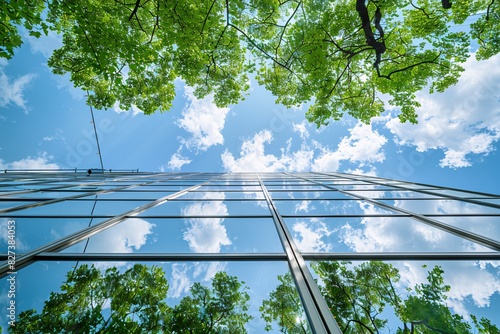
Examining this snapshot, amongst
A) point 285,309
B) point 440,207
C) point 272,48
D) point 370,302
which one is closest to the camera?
point 285,309

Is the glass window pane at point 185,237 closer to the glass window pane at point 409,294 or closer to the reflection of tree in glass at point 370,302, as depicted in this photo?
the reflection of tree in glass at point 370,302

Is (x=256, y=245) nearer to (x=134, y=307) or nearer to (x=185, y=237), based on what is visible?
(x=185, y=237)

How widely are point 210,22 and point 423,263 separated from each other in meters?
8.95

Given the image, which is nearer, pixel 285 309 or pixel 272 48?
pixel 285 309

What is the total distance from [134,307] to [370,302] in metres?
2.28

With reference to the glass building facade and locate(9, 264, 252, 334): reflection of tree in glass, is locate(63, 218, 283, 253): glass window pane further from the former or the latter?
locate(9, 264, 252, 334): reflection of tree in glass

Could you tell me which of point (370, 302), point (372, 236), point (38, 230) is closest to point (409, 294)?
point (370, 302)

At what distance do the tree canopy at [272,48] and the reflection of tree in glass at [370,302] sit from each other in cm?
793

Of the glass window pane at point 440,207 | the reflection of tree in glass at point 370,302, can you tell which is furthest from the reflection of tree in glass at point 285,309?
the glass window pane at point 440,207

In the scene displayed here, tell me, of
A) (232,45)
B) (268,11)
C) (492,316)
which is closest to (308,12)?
(268,11)

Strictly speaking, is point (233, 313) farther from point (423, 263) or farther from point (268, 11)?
point (268, 11)

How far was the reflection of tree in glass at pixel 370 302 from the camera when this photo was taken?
6.19 feet

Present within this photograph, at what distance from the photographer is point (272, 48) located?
9.66 m

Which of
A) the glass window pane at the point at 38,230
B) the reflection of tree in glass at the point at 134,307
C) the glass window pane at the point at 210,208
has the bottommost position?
the reflection of tree in glass at the point at 134,307
